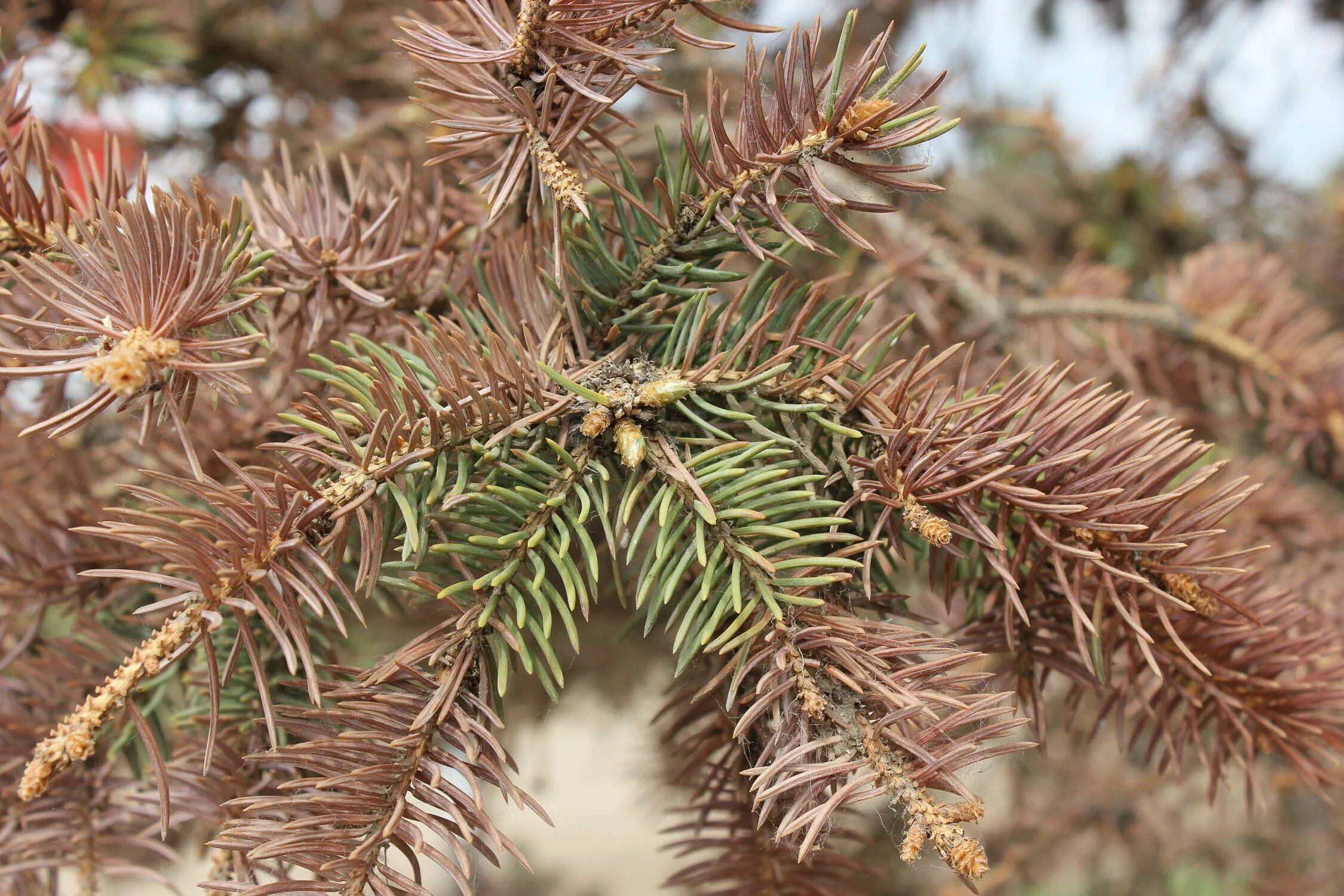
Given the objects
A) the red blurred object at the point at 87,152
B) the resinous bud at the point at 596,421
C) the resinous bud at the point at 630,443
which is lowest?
the resinous bud at the point at 630,443

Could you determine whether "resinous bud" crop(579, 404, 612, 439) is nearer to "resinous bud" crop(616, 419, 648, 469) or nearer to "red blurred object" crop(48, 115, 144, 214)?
"resinous bud" crop(616, 419, 648, 469)

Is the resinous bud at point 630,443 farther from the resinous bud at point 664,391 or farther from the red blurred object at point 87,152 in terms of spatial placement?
the red blurred object at point 87,152

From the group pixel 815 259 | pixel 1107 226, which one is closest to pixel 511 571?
pixel 815 259

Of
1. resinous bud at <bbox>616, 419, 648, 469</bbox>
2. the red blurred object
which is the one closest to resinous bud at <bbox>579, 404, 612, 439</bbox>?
resinous bud at <bbox>616, 419, 648, 469</bbox>

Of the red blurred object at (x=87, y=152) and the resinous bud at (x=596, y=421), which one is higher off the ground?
the red blurred object at (x=87, y=152)

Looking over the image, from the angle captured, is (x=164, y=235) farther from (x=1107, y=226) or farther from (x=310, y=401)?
(x=1107, y=226)

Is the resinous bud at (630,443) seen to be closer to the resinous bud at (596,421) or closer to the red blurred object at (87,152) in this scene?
the resinous bud at (596,421)

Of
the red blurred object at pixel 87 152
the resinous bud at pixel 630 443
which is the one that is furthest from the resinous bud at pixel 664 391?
the red blurred object at pixel 87 152

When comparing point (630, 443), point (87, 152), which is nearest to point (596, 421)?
point (630, 443)
